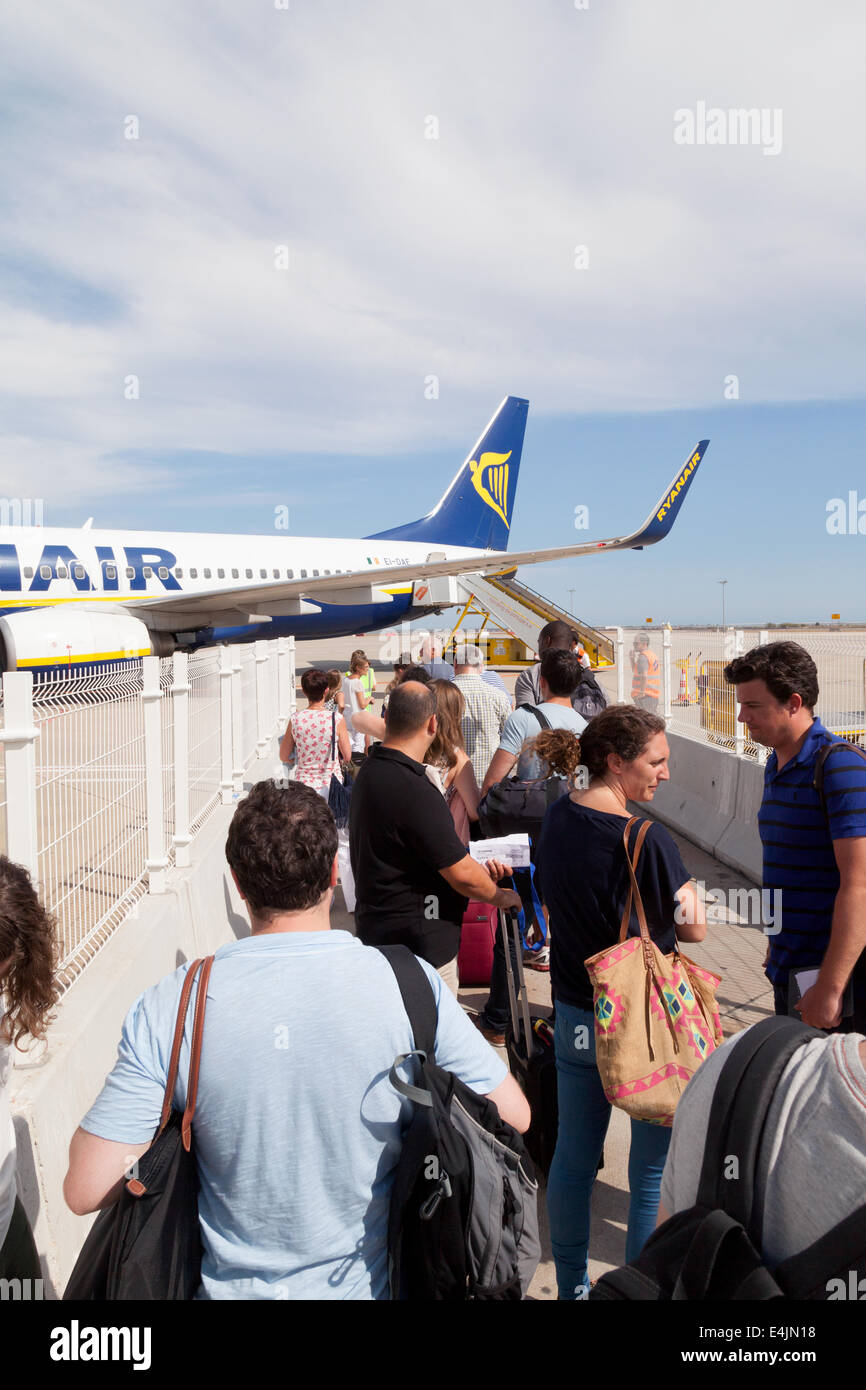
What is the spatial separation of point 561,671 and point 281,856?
10.4 feet

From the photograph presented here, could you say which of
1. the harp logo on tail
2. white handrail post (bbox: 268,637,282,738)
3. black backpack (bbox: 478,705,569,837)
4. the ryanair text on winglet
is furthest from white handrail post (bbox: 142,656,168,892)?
the harp logo on tail

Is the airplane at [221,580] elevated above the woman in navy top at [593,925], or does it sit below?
above

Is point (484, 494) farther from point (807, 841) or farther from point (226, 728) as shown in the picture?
point (807, 841)

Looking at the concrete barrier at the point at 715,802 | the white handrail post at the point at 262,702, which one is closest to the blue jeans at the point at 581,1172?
the concrete barrier at the point at 715,802

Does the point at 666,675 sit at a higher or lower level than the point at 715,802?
higher

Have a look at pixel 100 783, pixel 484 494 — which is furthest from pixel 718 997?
pixel 484 494

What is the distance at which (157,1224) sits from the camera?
5.07 feet

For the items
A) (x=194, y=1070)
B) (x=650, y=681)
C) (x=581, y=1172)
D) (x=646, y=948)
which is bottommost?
(x=581, y=1172)

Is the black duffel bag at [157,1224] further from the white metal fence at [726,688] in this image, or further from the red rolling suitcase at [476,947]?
the white metal fence at [726,688]

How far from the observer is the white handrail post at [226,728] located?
23.7 ft

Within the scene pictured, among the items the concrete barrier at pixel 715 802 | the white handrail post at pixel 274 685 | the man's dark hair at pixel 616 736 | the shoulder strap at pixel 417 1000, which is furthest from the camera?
the white handrail post at pixel 274 685

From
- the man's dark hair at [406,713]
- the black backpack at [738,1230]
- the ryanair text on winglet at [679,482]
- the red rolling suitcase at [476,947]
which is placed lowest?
the red rolling suitcase at [476,947]

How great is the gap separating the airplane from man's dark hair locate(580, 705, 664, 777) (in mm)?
8502

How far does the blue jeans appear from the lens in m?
2.64
